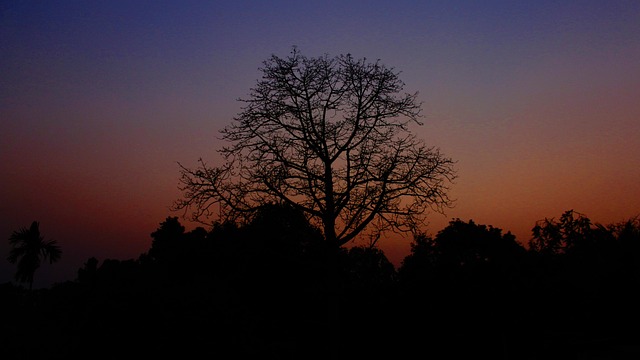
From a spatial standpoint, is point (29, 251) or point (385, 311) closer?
point (385, 311)

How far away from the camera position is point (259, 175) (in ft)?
42.2

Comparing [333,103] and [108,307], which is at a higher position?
[333,103]

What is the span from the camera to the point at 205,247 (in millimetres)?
19672

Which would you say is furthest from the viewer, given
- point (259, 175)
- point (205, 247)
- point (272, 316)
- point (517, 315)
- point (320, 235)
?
point (205, 247)

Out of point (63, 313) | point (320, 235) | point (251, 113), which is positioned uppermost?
point (251, 113)

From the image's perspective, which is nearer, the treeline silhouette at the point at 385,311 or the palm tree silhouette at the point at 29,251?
the treeline silhouette at the point at 385,311

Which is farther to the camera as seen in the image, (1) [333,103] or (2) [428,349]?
(1) [333,103]

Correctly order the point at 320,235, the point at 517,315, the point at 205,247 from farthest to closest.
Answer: the point at 205,247 → the point at 320,235 → the point at 517,315

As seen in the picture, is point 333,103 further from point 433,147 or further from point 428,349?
point 428,349

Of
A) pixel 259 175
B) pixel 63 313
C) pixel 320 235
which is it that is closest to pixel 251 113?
pixel 259 175

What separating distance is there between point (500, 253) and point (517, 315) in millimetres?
1832

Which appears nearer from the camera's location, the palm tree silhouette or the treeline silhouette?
the treeline silhouette

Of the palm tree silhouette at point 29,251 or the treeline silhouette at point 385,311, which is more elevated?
the palm tree silhouette at point 29,251

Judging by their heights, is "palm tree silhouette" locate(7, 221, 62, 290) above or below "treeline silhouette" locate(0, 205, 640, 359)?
above
